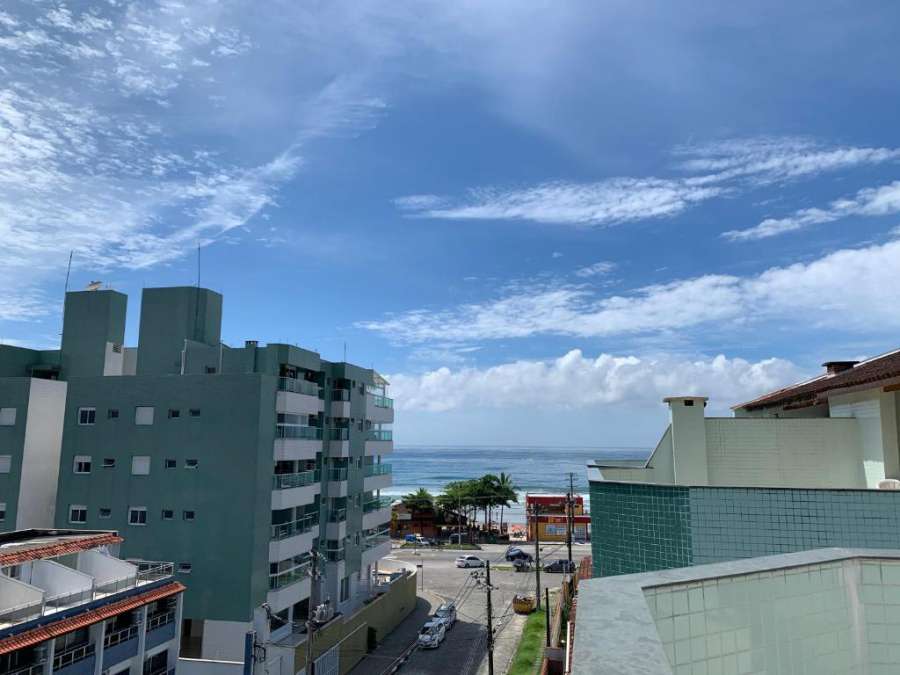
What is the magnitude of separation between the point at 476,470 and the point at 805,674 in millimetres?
190835

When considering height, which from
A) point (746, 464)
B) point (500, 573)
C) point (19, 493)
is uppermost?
point (746, 464)

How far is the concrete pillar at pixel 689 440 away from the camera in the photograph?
1738cm

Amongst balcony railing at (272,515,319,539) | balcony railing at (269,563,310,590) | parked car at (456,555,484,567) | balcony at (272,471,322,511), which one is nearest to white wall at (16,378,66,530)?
balcony railing at (272,515,319,539)

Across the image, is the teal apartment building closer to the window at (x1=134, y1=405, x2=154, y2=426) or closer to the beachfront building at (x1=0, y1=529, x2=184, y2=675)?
the window at (x1=134, y1=405, x2=154, y2=426)

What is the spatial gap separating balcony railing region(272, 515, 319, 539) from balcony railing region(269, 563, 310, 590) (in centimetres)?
161

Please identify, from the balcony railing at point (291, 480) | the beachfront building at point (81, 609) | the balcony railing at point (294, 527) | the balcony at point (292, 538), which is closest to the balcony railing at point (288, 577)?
the balcony at point (292, 538)

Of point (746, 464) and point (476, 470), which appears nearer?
point (746, 464)

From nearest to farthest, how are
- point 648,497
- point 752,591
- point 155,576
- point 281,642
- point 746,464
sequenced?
point 752,591
point 648,497
point 746,464
point 155,576
point 281,642

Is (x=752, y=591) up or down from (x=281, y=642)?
up

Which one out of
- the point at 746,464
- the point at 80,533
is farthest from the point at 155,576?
the point at 746,464

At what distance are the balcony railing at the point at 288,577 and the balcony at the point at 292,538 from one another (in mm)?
746

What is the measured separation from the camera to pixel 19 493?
2902 centimetres

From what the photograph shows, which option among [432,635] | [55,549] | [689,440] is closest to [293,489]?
[55,549]

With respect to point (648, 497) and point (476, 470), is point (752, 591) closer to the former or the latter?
point (648, 497)
